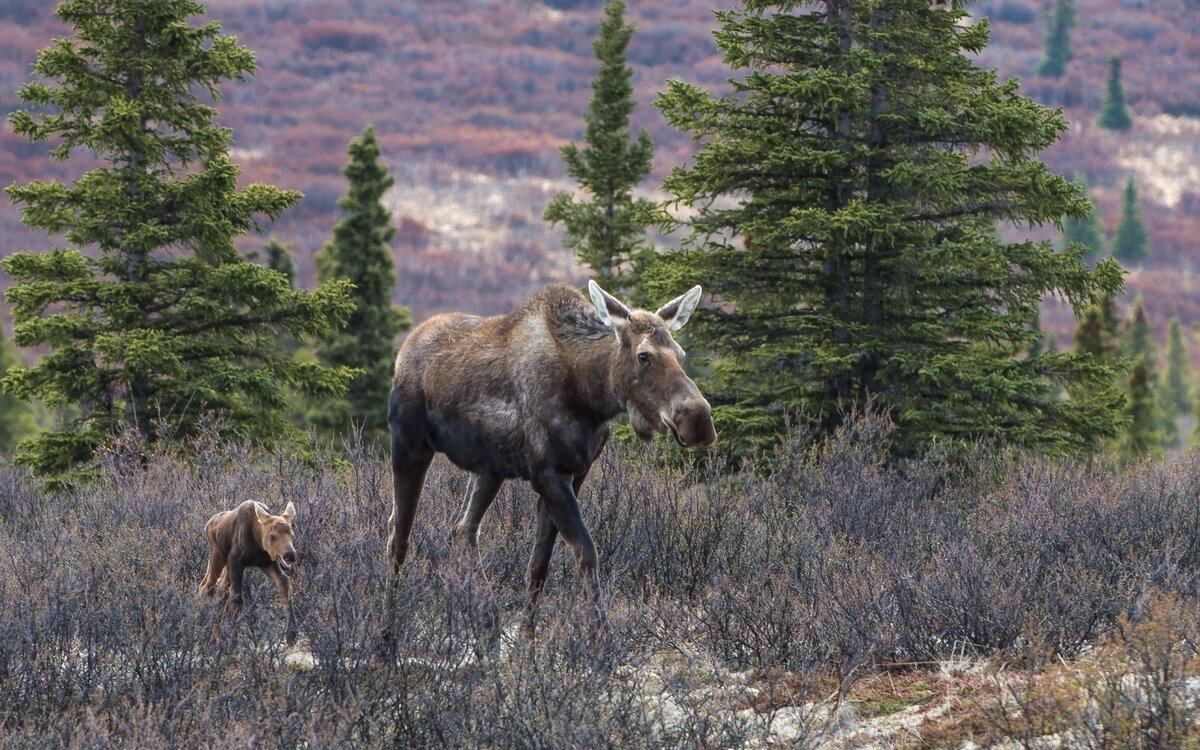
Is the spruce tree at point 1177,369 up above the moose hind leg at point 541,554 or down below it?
below

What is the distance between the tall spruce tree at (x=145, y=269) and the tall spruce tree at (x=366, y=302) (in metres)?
10.5

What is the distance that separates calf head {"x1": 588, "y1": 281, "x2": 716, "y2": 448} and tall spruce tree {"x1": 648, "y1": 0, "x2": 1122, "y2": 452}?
24.1 feet

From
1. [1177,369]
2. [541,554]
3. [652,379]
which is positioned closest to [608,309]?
[652,379]

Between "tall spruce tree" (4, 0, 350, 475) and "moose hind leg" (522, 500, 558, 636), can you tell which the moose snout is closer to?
"moose hind leg" (522, 500, 558, 636)

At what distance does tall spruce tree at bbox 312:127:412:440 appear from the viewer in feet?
90.0

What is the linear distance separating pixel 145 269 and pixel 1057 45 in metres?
171

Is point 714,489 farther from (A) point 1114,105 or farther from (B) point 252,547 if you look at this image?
(A) point 1114,105

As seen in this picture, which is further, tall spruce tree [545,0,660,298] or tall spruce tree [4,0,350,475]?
tall spruce tree [545,0,660,298]

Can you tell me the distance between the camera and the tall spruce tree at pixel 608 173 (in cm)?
2514

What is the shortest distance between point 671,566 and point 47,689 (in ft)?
13.3

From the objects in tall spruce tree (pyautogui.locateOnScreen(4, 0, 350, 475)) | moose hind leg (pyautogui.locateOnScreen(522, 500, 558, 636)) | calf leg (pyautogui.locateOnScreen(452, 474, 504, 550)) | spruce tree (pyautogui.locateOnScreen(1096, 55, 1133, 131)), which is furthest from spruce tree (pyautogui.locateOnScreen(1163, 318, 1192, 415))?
spruce tree (pyautogui.locateOnScreen(1096, 55, 1133, 131))

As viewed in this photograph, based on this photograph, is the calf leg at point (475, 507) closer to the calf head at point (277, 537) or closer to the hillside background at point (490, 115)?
the calf head at point (277, 537)

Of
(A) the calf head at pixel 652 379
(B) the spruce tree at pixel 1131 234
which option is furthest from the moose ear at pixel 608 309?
(B) the spruce tree at pixel 1131 234

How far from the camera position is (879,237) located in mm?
15078
